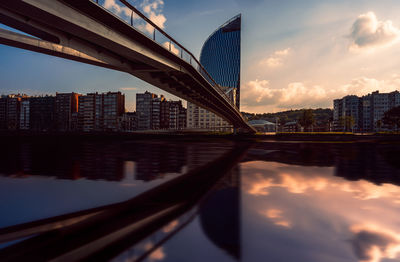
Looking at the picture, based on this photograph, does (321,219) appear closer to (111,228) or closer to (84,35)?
(111,228)

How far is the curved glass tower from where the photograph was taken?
150 m

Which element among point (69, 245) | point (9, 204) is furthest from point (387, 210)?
point (9, 204)

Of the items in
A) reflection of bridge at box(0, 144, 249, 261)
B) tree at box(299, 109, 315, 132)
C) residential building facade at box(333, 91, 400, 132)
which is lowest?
reflection of bridge at box(0, 144, 249, 261)

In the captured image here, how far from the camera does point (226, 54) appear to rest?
5930 inches

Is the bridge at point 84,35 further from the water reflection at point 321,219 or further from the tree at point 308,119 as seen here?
the tree at point 308,119

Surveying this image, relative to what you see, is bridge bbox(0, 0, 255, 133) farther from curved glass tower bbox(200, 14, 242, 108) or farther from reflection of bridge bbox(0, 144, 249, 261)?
curved glass tower bbox(200, 14, 242, 108)

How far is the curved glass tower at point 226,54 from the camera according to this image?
150 metres

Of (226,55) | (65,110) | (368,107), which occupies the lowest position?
(65,110)

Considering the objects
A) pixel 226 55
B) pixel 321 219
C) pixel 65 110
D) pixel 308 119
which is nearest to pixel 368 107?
pixel 308 119

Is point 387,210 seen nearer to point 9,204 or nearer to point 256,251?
point 256,251

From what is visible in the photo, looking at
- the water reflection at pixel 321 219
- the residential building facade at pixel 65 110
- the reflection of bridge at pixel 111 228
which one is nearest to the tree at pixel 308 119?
the water reflection at pixel 321 219

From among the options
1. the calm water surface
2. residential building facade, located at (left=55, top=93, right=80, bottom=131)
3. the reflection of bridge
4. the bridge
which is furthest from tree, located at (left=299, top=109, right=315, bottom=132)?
residential building facade, located at (left=55, top=93, right=80, bottom=131)

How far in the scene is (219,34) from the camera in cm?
15612

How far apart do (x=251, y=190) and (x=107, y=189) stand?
4.92 metres
